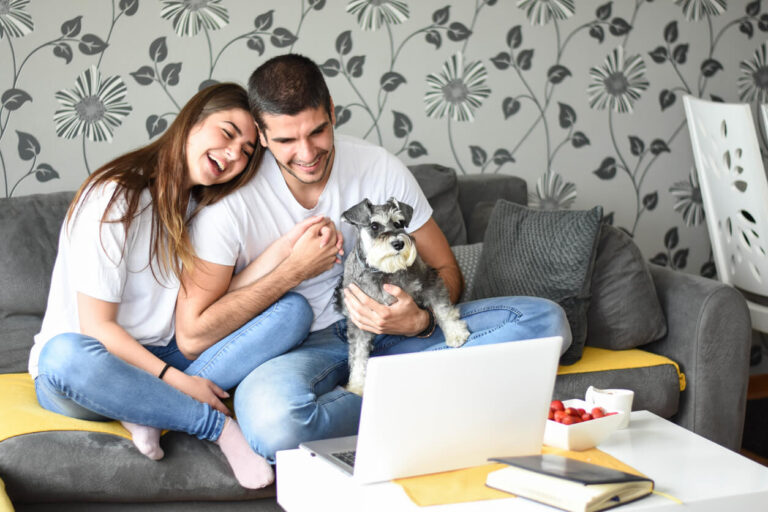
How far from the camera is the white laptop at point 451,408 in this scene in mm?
1401

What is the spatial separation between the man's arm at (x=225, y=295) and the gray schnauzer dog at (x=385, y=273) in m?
0.13

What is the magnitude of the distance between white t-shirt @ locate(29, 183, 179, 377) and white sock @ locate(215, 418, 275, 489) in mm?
402

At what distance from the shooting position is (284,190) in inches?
91.0

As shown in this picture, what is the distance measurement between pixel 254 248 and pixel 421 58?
141cm

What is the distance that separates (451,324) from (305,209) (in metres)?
0.54

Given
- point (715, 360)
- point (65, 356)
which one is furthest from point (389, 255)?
point (715, 360)

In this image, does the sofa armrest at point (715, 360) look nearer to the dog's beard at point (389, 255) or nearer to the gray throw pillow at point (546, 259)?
the gray throw pillow at point (546, 259)

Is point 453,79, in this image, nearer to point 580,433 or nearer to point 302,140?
point 302,140

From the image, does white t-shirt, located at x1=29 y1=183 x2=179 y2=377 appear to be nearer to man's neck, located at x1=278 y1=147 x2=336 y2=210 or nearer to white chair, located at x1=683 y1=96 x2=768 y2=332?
man's neck, located at x1=278 y1=147 x2=336 y2=210

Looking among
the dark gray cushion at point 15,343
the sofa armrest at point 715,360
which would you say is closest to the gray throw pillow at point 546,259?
the sofa armrest at point 715,360

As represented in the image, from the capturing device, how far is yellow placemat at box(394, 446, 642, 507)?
1407 mm

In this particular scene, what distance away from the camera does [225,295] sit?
2230mm

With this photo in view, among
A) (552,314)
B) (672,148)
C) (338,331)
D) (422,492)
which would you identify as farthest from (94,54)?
(672,148)

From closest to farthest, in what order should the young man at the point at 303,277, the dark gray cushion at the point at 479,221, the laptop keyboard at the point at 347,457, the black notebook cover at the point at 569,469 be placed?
1. the black notebook cover at the point at 569,469
2. the laptop keyboard at the point at 347,457
3. the young man at the point at 303,277
4. the dark gray cushion at the point at 479,221
